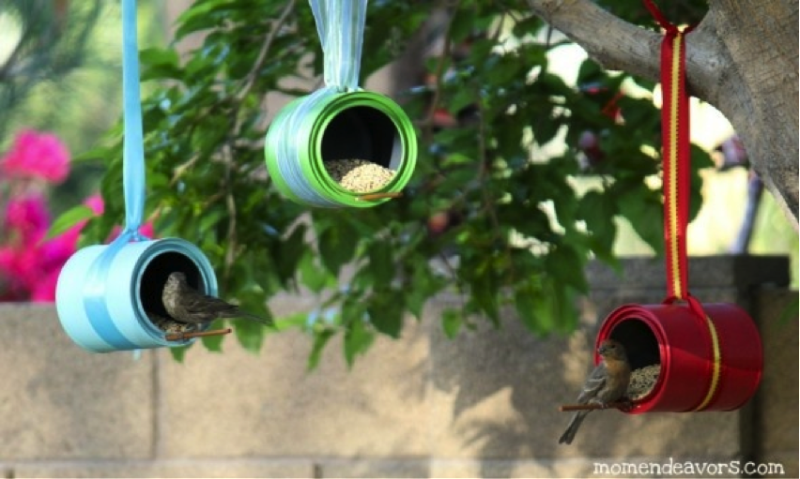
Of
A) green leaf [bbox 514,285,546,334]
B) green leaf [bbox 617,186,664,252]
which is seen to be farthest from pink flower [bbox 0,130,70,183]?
green leaf [bbox 617,186,664,252]

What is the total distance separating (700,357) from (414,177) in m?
1.33

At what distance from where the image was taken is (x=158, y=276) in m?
3.42

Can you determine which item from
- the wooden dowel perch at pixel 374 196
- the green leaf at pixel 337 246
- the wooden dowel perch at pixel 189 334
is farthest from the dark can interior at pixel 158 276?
the green leaf at pixel 337 246

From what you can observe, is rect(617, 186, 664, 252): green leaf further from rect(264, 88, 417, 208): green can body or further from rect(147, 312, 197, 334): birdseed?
rect(147, 312, 197, 334): birdseed

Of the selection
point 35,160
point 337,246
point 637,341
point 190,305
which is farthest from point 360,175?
point 35,160

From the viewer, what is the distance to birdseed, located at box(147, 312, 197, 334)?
328cm

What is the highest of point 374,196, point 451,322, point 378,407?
point 374,196

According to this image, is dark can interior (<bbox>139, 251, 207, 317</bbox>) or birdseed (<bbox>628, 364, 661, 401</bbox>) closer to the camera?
birdseed (<bbox>628, 364, 661, 401</bbox>)

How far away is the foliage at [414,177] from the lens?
4.04m

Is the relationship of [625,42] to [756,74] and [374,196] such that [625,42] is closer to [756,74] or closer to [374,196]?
[756,74]

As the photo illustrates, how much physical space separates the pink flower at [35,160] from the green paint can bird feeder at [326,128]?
4096 millimetres

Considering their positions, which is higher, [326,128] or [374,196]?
[326,128]

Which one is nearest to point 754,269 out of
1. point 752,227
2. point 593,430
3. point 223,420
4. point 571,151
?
point 752,227

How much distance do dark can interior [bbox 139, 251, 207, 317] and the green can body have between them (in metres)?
0.28
